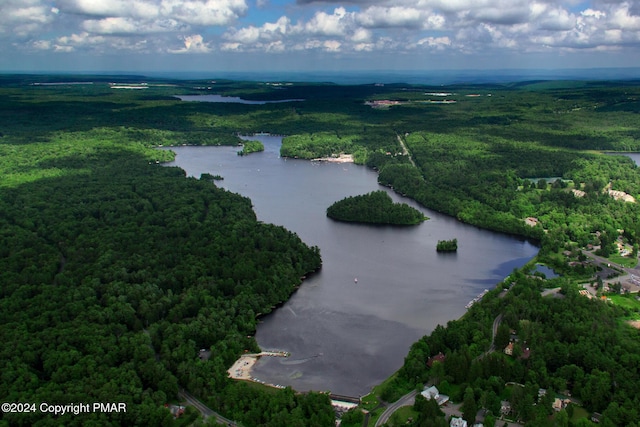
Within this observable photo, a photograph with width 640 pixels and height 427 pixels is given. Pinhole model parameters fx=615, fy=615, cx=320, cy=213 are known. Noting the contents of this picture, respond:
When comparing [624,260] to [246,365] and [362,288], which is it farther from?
[246,365]

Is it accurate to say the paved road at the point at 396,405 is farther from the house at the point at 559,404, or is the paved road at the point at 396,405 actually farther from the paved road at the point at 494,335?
the house at the point at 559,404

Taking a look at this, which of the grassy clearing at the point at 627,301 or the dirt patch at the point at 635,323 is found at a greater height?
the grassy clearing at the point at 627,301

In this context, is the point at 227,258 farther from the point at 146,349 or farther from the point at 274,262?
the point at 146,349

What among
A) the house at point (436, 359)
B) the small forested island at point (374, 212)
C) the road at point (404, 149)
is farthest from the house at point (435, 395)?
the road at point (404, 149)

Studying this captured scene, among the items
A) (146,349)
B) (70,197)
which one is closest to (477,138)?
(70,197)

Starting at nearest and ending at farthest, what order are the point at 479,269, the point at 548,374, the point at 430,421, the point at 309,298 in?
the point at 430,421, the point at 548,374, the point at 309,298, the point at 479,269

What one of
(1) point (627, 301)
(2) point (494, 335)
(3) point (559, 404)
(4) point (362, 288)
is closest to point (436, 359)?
(2) point (494, 335)
